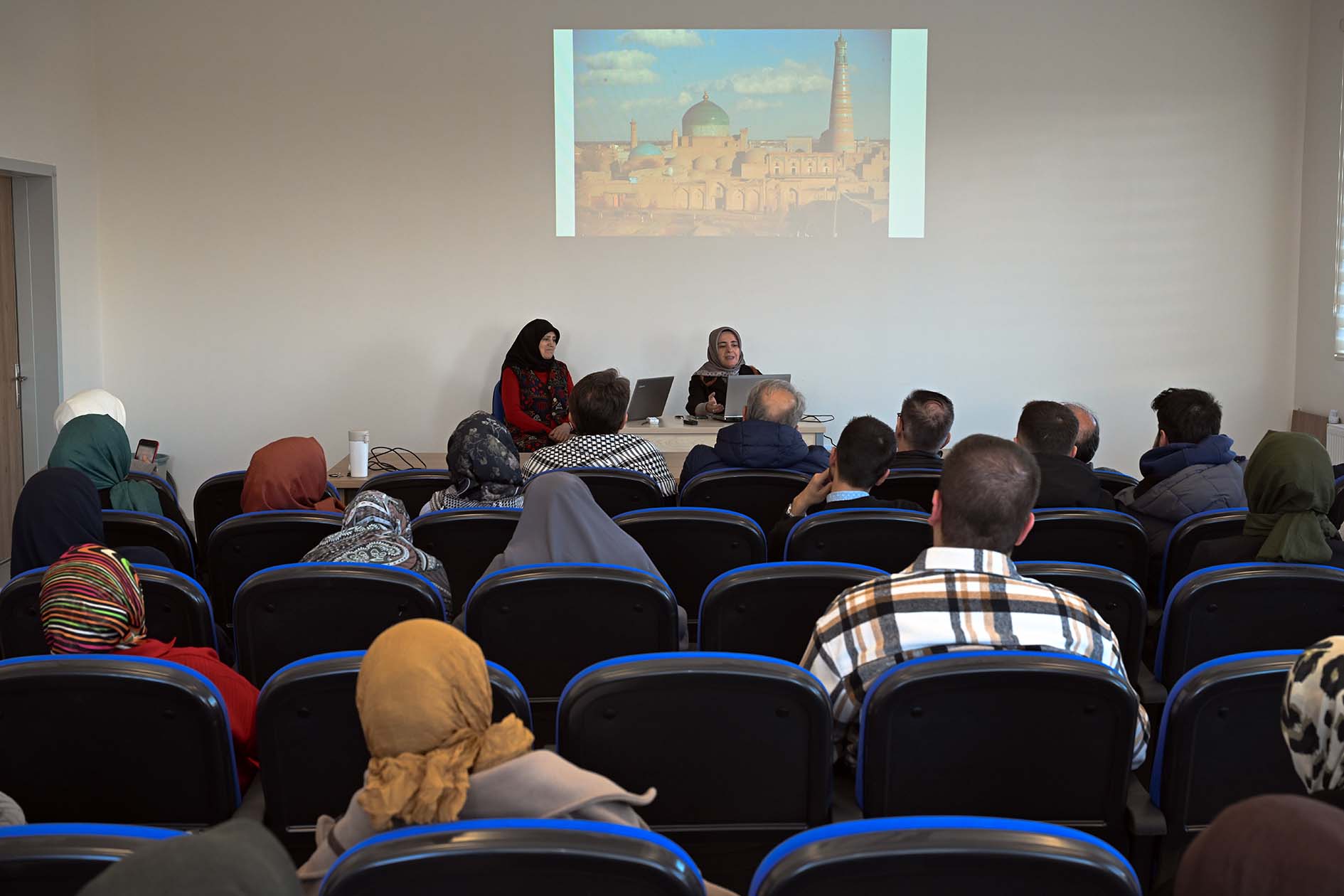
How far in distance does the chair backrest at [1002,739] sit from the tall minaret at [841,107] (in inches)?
247

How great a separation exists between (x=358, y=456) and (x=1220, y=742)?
4099mm

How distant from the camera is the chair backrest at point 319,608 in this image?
2684 millimetres

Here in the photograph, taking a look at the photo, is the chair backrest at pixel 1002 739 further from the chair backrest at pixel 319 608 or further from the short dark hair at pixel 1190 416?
the short dark hair at pixel 1190 416

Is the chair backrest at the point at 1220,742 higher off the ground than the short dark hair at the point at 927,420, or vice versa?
the short dark hair at the point at 927,420

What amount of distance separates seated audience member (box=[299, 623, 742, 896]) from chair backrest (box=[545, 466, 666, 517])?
2495 mm

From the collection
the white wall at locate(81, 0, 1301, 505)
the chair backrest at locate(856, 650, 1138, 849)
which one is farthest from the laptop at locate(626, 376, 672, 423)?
the chair backrest at locate(856, 650, 1138, 849)

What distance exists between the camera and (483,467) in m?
3.85

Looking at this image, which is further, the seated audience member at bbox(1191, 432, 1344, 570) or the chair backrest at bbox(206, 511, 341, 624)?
the chair backrest at bbox(206, 511, 341, 624)

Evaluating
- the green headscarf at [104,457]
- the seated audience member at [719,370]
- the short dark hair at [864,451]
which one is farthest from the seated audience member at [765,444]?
the seated audience member at [719,370]

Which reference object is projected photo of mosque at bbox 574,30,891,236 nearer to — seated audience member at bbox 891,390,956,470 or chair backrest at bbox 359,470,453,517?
seated audience member at bbox 891,390,956,470

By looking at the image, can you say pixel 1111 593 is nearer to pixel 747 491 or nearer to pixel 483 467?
pixel 747 491

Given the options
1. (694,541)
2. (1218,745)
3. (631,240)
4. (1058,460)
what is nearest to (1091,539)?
(1058,460)

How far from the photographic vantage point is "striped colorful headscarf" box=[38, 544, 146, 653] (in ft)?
7.64

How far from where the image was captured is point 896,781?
204cm
